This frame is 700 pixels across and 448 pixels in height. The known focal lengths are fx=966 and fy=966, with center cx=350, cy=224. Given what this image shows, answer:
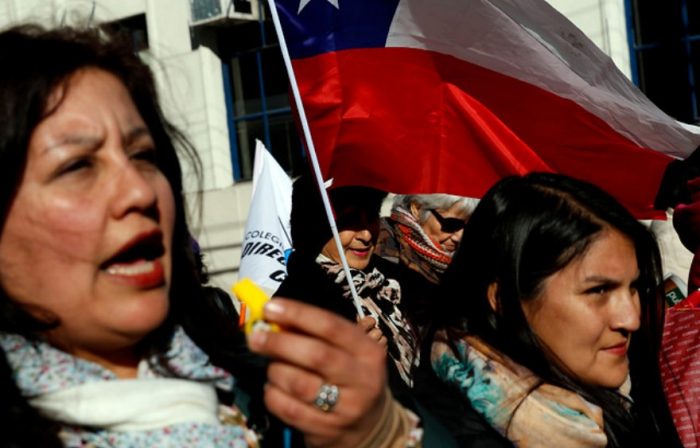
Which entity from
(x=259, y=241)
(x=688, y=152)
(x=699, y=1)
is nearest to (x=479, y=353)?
(x=688, y=152)

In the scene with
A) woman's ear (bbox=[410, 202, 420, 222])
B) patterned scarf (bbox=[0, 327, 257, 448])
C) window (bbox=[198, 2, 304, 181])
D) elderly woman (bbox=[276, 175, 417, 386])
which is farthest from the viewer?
window (bbox=[198, 2, 304, 181])

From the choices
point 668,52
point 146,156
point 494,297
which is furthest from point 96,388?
point 668,52

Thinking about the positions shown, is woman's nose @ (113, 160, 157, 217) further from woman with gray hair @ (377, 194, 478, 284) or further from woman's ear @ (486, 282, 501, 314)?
woman with gray hair @ (377, 194, 478, 284)

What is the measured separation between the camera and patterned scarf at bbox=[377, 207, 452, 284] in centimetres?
426

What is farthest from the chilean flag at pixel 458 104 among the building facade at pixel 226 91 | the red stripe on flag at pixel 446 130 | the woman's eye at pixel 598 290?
the building facade at pixel 226 91

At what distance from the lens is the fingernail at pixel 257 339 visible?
47.6 inches

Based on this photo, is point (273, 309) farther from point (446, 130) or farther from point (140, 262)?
point (446, 130)

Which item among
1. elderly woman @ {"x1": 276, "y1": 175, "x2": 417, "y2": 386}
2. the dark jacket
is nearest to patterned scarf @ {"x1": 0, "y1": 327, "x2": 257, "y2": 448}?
the dark jacket

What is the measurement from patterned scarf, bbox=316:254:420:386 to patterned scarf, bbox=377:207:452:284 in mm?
428

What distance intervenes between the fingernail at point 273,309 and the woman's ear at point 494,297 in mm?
1244

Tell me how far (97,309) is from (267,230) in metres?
3.23

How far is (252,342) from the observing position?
1214 millimetres

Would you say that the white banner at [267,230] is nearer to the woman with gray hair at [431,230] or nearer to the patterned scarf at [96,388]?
the woman with gray hair at [431,230]

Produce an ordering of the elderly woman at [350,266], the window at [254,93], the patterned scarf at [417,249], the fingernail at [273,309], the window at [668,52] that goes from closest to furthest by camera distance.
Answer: the fingernail at [273,309] → the elderly woman at [350,266] → the patterned scarf at [417,249] → the window at [668,52] → the window at [254,93]
